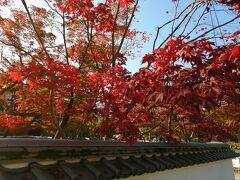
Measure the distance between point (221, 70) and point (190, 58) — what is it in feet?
2.10

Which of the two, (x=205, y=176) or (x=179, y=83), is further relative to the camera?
(x=205, y=176)

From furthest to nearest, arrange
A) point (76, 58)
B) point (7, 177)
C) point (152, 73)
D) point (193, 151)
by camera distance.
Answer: point (76, 58)
point (193, 151)
point (152, 73)
point (7, 177)

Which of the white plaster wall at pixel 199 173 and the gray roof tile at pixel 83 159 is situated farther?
the white plaster wall at pixel 199 173

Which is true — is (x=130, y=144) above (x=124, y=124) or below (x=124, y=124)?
below

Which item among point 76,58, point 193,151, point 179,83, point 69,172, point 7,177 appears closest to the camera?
point 7,177

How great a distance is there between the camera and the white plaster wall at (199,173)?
7.31 meters

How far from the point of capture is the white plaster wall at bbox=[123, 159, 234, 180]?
731 cm

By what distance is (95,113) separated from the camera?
788 cm

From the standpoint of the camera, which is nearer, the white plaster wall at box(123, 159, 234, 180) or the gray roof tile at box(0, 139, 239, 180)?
the gray roof tile at box(0, 139, 239, 180)

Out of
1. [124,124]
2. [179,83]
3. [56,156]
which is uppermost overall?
[179,83]

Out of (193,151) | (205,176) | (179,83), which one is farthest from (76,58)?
(179,83)

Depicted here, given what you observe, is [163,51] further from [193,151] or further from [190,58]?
[193,151]

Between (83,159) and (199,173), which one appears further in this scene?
(199,173)

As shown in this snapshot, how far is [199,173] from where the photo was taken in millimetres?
10258
